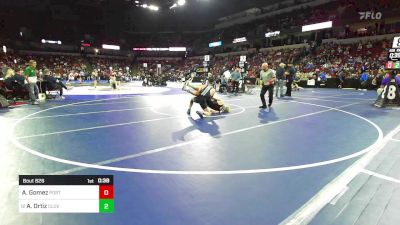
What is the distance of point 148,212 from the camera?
307 centimetres

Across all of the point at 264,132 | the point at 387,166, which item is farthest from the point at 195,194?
the point at 264,132

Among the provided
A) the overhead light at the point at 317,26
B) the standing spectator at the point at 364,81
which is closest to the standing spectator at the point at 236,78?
the standing spectator at the point at 364,81

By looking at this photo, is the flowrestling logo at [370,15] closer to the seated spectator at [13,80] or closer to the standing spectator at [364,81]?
the standing spectator at [364,81]

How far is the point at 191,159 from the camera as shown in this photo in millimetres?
4965

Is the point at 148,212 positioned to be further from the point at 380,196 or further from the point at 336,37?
the point at 336,37

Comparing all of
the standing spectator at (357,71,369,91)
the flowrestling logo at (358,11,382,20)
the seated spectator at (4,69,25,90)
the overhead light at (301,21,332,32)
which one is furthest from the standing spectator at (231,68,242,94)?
the overhead light at (301,21,332,32)

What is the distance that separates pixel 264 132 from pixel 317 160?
2.29 metres
